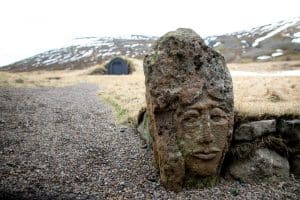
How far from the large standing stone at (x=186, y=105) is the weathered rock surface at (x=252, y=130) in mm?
829

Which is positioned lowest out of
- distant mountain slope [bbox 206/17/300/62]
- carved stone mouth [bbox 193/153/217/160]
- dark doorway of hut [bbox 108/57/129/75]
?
distant mountain slope [bbox 206/17/300/62]

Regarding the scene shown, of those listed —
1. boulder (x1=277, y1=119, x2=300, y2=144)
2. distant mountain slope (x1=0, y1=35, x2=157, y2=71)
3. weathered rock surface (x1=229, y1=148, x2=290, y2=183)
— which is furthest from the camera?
distant mountain slope (x1=0, y1=35, x2=157, y2=71)

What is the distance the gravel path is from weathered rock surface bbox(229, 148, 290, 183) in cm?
30

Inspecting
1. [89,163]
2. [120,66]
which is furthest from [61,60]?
[89,163]

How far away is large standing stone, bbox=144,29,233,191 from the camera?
31.3ft

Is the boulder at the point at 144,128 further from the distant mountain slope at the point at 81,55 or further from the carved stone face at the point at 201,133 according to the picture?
the distant mountain slope at the point at 81,55

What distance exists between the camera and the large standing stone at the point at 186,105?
9555 mm

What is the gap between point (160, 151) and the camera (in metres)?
9.66

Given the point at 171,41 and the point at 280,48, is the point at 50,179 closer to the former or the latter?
the point at 171,41

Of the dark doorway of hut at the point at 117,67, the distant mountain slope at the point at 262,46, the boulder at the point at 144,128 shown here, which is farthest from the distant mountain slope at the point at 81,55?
the boulder at the point at 144,128

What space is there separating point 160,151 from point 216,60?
2787 mm

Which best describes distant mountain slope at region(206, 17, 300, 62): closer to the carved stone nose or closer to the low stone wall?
the low stone wall

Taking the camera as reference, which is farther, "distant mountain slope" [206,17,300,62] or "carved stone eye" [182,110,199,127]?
Answer: "distant mountain slope" [206,17,300,62]

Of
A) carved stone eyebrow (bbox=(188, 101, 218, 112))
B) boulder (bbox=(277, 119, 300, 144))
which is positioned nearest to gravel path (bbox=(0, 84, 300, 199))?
boulder (bbox=(277, 119, 300, 144))
